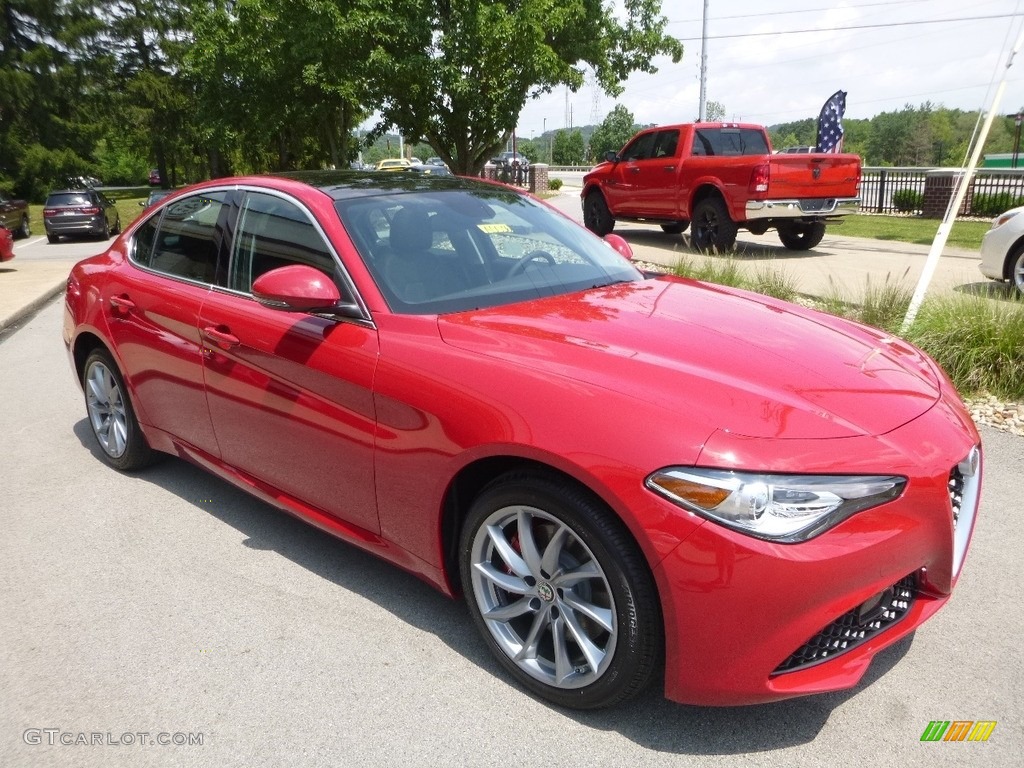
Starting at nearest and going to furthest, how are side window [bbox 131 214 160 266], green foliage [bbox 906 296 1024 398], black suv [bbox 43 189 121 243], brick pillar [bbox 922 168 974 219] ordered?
side window [bbox 131 214 160 266] < green foliage [bbox 906 296 1024 398] < brick pillar [bbox 922 168 974 219] < black suv [bbox 43 189 121 243]

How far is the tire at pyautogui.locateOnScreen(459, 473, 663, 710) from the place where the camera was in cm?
237

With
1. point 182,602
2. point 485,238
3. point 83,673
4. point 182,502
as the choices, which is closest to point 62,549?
point 182,502

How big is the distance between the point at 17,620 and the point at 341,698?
1514 mm

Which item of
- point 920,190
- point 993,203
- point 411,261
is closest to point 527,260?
point 411,261

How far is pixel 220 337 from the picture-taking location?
3666 mm

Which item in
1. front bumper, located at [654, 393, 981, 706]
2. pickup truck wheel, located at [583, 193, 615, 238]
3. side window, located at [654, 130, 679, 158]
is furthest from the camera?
pickup truck wheel, located at [583, 193, 615, 238]

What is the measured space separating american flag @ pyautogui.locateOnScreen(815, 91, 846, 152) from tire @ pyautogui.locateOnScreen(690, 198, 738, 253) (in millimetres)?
8413

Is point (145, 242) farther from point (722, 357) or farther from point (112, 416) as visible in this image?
point (722, 357)

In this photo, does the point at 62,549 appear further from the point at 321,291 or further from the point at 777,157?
the point at 777,157

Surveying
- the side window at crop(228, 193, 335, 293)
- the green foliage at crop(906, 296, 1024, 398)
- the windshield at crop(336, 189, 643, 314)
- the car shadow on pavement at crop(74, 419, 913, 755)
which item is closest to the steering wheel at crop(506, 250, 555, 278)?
the windshield at crop(336, 189, 643, 314)

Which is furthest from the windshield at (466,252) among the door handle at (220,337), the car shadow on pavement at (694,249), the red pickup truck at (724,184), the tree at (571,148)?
the tree at (571,148)

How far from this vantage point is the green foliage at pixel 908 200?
Result: 2112 cm

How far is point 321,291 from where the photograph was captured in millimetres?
3086

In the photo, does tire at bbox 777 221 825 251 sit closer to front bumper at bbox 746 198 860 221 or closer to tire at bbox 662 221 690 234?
front bumper at bbox 746 198 860 221
